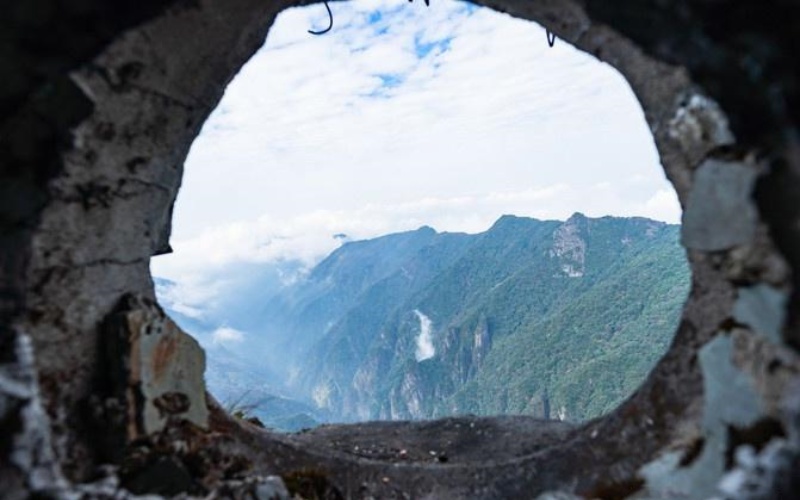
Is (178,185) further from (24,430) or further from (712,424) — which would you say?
Result: (712,424)

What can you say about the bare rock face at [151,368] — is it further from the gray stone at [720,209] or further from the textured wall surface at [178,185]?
the gray stone at [720,209]

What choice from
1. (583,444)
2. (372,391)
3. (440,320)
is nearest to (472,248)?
(440,320)

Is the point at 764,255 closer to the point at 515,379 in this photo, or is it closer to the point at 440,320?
the point at 515,379

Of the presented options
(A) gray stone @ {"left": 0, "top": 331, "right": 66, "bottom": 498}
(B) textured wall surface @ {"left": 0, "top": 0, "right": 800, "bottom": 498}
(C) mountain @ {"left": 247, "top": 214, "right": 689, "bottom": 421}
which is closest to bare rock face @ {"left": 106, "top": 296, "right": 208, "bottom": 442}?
(B) textured wall surface @ {"left": 0, "top": 0, "right": 800, "bottom": 498}

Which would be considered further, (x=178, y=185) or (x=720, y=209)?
(x=178, y=185)

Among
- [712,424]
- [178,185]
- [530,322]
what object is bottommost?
[530,322]

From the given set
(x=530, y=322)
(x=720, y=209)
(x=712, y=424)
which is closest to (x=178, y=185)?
(x=720, y=209)

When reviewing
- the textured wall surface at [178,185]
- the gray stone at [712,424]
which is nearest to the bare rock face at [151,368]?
the textured wall surface at [178,185]
